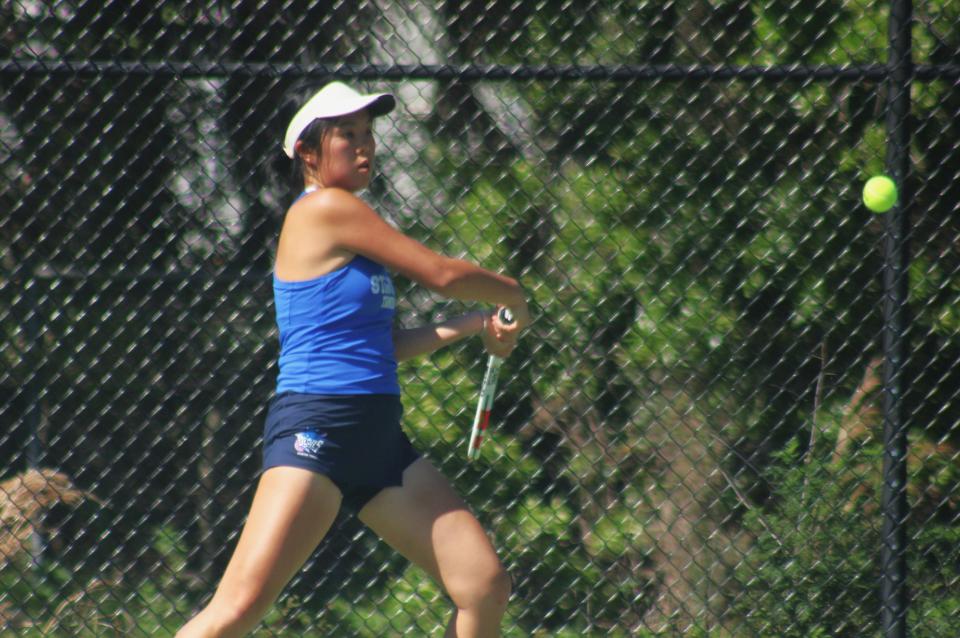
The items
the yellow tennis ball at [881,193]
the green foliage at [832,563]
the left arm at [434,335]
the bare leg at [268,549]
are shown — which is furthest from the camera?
the green foliage at [832,563]

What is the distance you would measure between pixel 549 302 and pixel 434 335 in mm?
1417

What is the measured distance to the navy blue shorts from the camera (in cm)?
264

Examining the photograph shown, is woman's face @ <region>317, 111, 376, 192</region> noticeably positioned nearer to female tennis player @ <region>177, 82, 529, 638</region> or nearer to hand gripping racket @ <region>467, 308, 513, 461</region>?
female tennis player @ <region>177, 82, 529, 638</region>

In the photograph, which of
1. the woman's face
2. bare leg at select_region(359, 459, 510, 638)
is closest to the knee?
bare leg at select_region(359, 459, 510, 638)

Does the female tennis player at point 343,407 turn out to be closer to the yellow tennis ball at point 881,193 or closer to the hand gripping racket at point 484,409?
the hand gripping racket at point 484,409

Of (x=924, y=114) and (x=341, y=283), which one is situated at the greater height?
(x=341, y=283)

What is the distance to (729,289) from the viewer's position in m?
4.28

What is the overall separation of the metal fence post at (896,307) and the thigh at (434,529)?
1.56 metres

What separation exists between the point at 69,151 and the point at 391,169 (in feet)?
3.81

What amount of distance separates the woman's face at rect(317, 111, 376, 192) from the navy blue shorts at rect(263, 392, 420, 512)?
50 centimetres

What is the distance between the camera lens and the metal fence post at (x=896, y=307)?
3.66m

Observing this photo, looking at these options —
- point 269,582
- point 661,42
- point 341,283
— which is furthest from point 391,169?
point 269,582

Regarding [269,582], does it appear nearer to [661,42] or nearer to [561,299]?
[561,299]

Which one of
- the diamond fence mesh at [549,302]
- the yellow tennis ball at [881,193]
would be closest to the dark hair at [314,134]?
the diamond fence mesh at [549,302]
